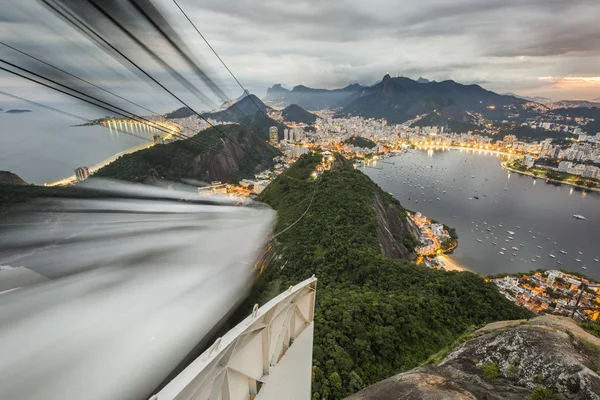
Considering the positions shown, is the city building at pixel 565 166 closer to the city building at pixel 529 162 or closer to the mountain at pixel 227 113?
the city building at pixel 529 162

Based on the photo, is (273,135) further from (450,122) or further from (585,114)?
(585,114)

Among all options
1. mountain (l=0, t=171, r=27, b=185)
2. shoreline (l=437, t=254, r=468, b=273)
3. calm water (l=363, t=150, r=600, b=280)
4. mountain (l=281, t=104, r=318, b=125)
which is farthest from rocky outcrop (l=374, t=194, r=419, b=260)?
mountain (l=281, t=104, r=318, b=125)

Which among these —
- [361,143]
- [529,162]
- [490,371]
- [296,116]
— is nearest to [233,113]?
[490,371]

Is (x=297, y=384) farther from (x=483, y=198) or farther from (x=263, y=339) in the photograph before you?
(x=483, y=198)

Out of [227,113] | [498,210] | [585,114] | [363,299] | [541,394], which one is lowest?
[498,210]

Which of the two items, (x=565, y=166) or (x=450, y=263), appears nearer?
(x=450, y=263)

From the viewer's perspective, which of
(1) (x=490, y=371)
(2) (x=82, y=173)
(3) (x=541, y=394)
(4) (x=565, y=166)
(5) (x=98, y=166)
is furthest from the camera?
(4) (x=565, y=166)

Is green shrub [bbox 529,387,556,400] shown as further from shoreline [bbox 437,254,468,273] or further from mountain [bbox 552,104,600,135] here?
mountain [bbox 552,104,600,135]
